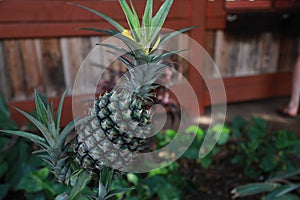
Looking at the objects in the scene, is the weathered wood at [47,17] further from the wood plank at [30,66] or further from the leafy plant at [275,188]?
the leafy plant at [275,188]

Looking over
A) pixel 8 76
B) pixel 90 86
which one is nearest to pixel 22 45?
pixel 8 76

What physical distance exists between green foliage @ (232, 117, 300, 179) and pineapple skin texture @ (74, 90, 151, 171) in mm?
1487

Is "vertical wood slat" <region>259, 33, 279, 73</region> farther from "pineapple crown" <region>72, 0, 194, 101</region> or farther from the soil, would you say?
"pineapple crown" <region>72, 0, 194, 101</region>

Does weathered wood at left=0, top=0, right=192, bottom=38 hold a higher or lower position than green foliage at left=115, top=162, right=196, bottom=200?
higher

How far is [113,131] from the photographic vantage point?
1.80 feet

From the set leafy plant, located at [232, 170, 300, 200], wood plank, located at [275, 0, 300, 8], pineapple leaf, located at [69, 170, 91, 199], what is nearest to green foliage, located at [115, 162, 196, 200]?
leafy plant, located at [232, 170, 300, 200]

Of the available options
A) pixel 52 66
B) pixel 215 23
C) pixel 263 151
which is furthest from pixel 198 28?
pixel 52 66

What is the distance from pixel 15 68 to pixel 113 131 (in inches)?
83.6

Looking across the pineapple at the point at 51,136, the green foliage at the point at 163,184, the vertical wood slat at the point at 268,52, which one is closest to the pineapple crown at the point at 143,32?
the pineapple at the point at 51,136

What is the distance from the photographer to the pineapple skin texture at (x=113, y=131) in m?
0.55

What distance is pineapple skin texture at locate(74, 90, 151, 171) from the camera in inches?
21.5

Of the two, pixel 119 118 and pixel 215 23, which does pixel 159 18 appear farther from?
pixel 215 23

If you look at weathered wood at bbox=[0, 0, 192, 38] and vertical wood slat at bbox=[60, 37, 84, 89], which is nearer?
weathered wood at bbox=[0, 0, 192, 38]

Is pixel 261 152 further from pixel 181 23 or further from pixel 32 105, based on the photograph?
pixel 32 105
